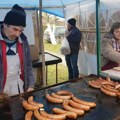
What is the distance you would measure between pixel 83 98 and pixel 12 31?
1125 mm

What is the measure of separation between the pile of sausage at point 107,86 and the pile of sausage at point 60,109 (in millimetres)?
373

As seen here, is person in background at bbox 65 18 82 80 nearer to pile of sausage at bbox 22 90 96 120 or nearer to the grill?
the grill

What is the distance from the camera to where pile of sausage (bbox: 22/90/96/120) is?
2.02 metres

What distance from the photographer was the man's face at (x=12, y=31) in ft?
8.82

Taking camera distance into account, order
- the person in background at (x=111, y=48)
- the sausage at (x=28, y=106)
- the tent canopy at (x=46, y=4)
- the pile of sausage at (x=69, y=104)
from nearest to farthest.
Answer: the pile of sausage at (x=69, y=104) < the sausage at (x=28, y=106) < the person in background at (x=111, y=48) < the tent canopy at (x=46, y=4)

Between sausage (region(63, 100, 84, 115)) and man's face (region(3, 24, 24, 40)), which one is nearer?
sausage (region(63, 100, 84, 115))

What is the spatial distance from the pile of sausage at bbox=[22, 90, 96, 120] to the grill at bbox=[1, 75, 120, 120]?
49 mm

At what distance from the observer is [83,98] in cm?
257

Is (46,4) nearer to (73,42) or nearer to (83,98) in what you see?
(73,42)

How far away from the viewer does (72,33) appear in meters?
7.18

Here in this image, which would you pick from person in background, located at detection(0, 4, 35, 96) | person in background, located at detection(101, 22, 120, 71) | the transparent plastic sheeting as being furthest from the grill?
the transparent plastic sheeting

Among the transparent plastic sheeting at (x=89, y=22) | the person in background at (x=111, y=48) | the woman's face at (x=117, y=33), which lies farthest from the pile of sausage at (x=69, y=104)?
the transparent plastic sheeting at (x=89, y=22)

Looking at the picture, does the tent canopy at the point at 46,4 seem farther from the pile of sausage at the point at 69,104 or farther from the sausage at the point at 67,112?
the sausage at the point at 67,112

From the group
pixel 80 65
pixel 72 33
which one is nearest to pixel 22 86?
pixel 72 33
